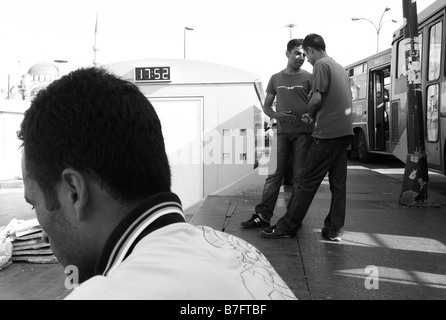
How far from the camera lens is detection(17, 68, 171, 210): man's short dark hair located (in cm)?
93

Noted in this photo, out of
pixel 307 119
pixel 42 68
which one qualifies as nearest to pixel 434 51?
pixel 307 119

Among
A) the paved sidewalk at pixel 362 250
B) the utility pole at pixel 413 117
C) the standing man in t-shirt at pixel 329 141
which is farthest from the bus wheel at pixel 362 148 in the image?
the standing man in t-shirt at pixel 329 141

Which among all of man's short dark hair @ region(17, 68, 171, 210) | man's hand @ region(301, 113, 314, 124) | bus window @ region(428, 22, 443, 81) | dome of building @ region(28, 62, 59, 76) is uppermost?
dome of building @ region(28, 62, 59, 76)

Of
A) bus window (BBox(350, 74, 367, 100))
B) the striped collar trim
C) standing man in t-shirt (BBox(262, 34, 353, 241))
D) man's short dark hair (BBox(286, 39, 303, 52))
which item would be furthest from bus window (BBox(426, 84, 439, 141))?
the striped collar trim

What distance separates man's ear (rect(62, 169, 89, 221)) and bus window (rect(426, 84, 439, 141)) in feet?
26.6

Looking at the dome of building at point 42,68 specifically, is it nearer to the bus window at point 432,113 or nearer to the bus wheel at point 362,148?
the bus wheel at point 362,148

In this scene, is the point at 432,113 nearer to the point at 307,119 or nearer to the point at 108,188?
the point at 307,119

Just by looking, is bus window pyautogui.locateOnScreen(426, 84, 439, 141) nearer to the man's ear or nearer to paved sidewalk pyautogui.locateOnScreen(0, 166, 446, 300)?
paved sidewalk pyautogui.locateOnScreen(0, 166, 446, 300)

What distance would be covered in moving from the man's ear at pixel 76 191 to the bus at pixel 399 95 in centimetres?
667

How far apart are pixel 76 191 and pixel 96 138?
0.41ft

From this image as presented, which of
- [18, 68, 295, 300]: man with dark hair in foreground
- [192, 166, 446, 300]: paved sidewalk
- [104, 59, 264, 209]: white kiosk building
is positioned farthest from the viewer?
[104, 59, 264, 209]: white kiosk building

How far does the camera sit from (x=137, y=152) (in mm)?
965

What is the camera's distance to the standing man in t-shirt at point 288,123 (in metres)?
4.75

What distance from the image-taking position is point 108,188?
3.13 feet
